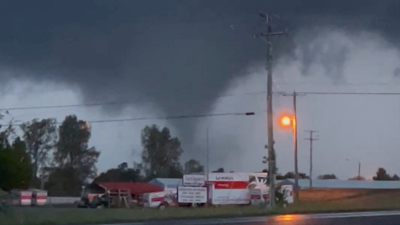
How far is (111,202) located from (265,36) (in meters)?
24.2

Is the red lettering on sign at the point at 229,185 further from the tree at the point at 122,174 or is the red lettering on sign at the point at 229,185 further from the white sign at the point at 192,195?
the tree at the point at 122,174

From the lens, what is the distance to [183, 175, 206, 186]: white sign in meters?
62.3

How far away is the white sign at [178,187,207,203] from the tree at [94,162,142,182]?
182 feet

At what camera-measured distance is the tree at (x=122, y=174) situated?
382 feet

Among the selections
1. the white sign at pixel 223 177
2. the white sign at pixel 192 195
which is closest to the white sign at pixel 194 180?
the white sign at pixel 223 177

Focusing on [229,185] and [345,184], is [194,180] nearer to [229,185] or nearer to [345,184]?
[229,185]

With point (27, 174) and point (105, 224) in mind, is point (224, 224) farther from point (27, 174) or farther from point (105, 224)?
point (27, 174)

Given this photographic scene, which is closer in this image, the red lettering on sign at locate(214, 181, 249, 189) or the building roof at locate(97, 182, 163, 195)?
the red lettering on sign at locate(214, 181, 249, 189)

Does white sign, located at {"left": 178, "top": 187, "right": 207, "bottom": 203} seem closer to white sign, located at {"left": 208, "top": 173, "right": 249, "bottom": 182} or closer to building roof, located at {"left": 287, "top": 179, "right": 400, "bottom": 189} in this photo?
white sign, located at {"left": 208, "top": 173, "right": 249, "bottom": 182}

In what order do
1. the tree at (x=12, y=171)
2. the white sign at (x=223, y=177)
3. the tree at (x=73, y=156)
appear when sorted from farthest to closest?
the tree at (x=73, y=156) < the tree at (x=12, y=171) < the white sign at (x=223, y=177)

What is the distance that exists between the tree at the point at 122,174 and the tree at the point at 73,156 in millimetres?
3121

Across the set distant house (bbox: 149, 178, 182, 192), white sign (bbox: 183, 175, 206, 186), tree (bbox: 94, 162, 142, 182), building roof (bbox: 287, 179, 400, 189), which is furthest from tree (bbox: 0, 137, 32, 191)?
building roof (bbox: 287, 179, 400, 189)

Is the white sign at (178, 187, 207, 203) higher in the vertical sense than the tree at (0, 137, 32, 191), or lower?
lower

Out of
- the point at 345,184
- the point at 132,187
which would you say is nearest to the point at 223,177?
the point at 132,187
